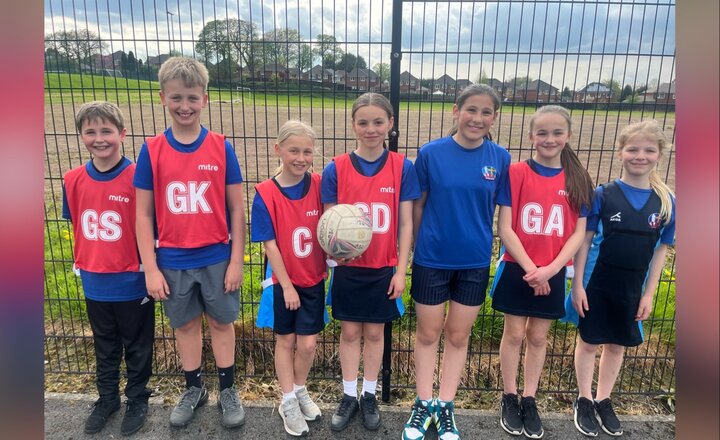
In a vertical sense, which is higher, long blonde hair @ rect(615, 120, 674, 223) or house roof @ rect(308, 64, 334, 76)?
house roof @ rect(308, 64, 334, 76)

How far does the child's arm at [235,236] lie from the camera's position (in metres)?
2.81

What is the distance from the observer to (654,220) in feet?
8.96

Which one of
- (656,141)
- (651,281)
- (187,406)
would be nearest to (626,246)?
(651,281)

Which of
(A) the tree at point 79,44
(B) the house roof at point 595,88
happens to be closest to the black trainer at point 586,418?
(B) the house roof at point 595,88

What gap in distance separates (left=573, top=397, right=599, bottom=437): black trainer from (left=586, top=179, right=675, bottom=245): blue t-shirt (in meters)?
1.26

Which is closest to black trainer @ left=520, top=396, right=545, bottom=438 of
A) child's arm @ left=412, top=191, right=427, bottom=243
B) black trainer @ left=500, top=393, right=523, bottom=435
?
black trainer @ left=500, top=393, right=523, bottom=435

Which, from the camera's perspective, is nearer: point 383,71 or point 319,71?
point 383,71

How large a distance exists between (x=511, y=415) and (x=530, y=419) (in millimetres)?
129

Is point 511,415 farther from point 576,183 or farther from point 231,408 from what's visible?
point 231,408

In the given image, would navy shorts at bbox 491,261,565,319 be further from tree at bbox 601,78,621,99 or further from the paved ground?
tree at bbox 601,78,621,99

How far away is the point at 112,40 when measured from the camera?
10.4ft

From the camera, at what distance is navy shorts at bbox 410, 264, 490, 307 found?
274 cm

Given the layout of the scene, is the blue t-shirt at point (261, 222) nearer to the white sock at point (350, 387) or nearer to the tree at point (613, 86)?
the white sock at point (350, 387)
